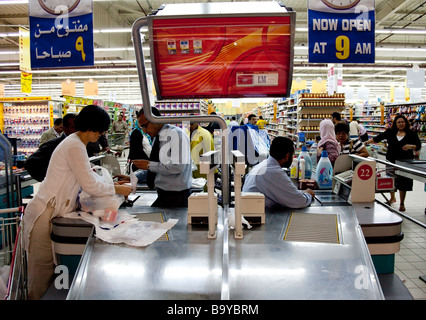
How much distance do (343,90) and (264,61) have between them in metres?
16.9

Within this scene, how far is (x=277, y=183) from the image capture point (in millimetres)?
2461

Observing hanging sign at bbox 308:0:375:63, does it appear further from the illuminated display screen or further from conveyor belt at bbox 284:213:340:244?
conveyor belt at bbox 284:213:340:244

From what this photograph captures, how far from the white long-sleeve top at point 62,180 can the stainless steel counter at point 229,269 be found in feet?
1.49

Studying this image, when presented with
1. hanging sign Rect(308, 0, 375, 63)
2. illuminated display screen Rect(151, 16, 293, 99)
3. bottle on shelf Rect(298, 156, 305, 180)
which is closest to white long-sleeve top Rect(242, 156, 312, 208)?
illuminated display screen Rect(151, 16, 293, 99)

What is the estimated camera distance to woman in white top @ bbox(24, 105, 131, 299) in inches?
83.8

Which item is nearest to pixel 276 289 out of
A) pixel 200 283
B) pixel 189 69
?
pixel 200 283

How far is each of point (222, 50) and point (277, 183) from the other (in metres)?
1.04

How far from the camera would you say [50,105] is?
10711 millimetres

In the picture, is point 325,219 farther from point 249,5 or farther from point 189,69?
point 249,5

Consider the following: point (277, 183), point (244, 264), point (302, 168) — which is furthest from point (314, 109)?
point (244, 264)

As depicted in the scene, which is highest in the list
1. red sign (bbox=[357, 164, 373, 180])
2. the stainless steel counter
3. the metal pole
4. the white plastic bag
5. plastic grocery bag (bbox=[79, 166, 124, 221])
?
the metal pole

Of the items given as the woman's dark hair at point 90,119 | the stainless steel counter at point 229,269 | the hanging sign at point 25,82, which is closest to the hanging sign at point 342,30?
the stainless steel counter at point 229,269

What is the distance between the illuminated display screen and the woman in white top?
0.55 metres
